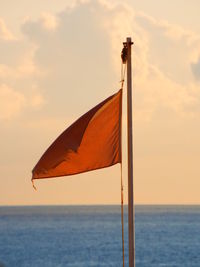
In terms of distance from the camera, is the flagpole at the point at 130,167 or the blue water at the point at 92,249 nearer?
the flagpole at the point at 130,167

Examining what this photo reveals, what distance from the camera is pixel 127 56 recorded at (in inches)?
526

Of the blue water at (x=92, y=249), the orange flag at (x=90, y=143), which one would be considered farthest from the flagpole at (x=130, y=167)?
the blue water at (x=92, y=249)

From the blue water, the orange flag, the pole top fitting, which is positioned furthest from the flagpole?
the blue water

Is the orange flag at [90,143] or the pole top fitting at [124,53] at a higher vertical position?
the pole top fitting at [124,53]

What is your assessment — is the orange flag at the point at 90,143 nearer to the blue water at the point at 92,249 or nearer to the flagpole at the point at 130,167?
the flagpole at the point at 130,167

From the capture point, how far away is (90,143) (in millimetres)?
13406

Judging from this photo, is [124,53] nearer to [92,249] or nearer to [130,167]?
[130,167]

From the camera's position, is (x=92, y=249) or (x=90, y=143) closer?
(x=90, y=143)

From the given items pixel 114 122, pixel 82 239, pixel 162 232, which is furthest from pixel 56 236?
pixel 114 122

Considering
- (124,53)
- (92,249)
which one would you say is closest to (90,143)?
(124,53)

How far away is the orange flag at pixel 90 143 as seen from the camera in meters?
13.2

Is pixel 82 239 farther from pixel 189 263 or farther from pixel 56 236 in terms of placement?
pixel 189 263

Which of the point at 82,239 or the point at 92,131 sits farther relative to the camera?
the point at 82,239

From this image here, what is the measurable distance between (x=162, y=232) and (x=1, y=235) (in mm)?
22937
